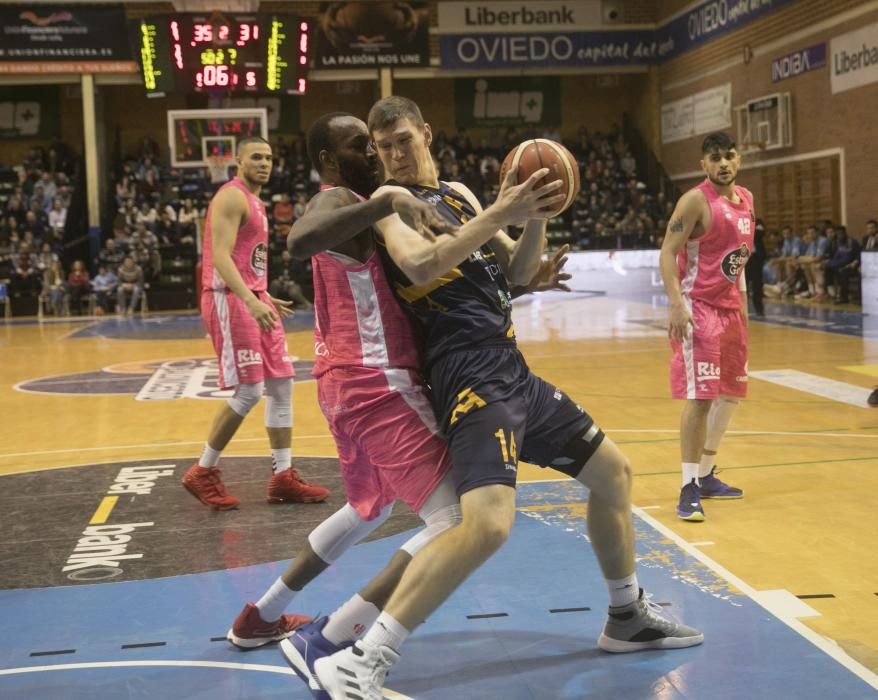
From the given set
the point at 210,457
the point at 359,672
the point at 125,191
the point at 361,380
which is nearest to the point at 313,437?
the point at 210,457

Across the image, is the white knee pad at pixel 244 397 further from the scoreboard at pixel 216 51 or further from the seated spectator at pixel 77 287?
the seated spectator at pixel 77 287

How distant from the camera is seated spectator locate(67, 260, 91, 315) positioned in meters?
22.9

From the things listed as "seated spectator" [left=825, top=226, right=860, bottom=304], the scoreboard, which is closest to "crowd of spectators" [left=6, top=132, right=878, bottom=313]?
"seated spectator" [left=825, top=226, right=860, bottom=304]

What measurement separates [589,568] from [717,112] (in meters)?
23.5

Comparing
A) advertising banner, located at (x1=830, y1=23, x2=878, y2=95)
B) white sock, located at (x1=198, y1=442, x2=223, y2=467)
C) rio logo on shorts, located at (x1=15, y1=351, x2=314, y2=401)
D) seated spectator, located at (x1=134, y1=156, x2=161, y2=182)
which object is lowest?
rio logo on shorts, located at (x1=15, y1=351, x2=314, y2=401)

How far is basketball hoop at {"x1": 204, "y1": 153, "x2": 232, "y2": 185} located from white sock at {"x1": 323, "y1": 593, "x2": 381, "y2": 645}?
1722 cm

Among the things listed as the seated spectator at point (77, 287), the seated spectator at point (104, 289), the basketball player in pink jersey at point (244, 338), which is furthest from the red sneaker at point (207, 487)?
the seated spectator at point (77, 287)

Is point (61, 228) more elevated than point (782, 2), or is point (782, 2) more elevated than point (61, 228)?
point (782, 2)

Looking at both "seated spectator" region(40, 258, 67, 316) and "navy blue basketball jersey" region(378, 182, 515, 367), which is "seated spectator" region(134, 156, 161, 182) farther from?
"navy blue basketball jersey" region(378, 182, 515, 367)

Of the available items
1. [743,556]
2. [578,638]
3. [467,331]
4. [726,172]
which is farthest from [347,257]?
[726,172]

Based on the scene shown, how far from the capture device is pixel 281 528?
5.45m

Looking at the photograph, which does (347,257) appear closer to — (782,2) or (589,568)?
(589,568)

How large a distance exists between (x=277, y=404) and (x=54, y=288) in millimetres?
18097

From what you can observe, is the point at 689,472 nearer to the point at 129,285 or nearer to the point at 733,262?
the point at 733,262
